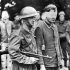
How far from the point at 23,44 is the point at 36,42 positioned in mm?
1415

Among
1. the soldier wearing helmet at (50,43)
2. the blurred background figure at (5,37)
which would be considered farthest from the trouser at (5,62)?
the soldier wearing helmet at (50,43)

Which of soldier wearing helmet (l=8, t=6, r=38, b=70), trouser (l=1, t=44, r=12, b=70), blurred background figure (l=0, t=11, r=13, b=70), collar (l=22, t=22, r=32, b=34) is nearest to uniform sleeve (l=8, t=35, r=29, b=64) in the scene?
soldier wearing helmet (l=8, t=6, r=38, b=70)

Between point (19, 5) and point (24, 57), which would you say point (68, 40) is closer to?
point (19, 5)

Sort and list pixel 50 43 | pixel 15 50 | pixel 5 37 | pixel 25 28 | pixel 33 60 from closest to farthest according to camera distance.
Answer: pixel 15 50, pixel 33 60, pixel 25 28, pixel 50 43, pixel 5 37

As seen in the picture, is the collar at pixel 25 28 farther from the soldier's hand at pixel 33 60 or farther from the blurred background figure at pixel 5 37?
the blurred background figure at pixel 5 37

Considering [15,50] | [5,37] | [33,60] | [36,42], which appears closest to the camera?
[15,50]

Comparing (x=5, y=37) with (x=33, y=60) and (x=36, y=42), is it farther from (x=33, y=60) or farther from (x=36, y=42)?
(x=33, y=60)

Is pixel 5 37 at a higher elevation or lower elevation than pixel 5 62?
higher

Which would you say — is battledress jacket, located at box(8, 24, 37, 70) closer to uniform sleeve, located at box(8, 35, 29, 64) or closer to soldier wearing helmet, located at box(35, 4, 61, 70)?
uniform sleeve, located at box(8, 35, 29, 64)

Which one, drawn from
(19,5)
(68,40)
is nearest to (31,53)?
(68,40)

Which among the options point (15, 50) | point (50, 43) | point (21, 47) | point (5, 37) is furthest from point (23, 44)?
point (5, 37)

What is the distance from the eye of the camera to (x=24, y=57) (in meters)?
7.01

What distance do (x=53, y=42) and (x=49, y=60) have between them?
445 mm

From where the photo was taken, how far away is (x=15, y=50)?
22.7 ft
